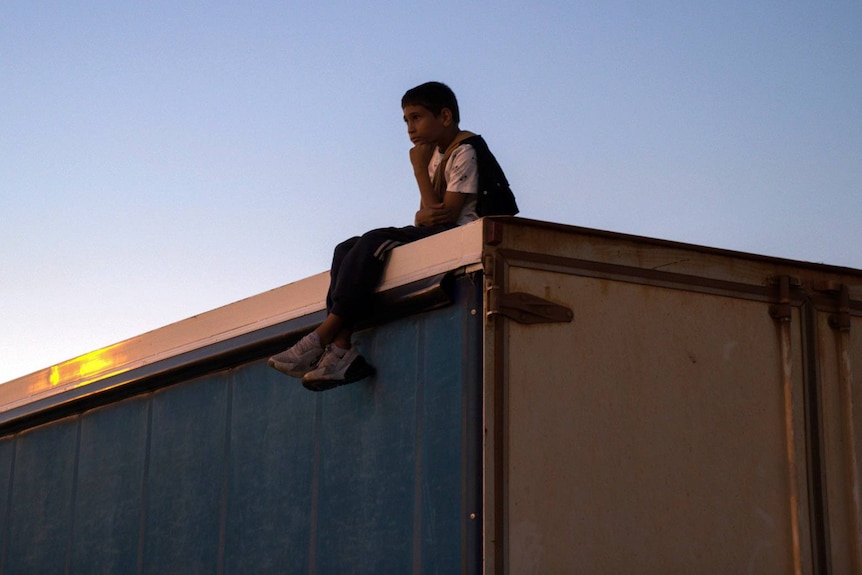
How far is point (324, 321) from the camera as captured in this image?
595cm

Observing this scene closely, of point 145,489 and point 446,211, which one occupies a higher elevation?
→ point 446,211

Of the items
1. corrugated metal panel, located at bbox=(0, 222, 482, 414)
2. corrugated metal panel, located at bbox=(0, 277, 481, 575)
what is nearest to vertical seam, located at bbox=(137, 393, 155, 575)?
corrugated metal panel, located at bbox=(0, 277, 481, 575)

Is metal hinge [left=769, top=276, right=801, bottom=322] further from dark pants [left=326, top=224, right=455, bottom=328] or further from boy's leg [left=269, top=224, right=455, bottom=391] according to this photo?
boy's leg [left=269, top=224, right=455, bottom=391]

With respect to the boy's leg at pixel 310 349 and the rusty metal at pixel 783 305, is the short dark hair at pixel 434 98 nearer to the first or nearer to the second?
the boy's leg at pixel 310 349

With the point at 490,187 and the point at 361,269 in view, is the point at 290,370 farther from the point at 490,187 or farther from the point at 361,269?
the point at 490,187

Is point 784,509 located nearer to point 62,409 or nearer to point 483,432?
point 483,432

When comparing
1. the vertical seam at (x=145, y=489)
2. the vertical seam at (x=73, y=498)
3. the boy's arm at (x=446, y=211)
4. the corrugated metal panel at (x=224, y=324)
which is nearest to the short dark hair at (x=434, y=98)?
the boy's arm at (x=446, y=211)

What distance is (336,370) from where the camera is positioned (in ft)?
19.0

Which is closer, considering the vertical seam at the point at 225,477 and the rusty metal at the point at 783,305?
the rusty metal at the point at 783,305

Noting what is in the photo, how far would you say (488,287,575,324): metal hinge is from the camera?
5.18m

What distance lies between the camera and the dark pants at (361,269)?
582cm

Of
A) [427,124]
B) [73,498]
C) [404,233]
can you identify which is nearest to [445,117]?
[427,124]

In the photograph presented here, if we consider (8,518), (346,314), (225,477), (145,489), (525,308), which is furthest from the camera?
(8,518)

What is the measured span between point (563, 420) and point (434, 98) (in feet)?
6.03
